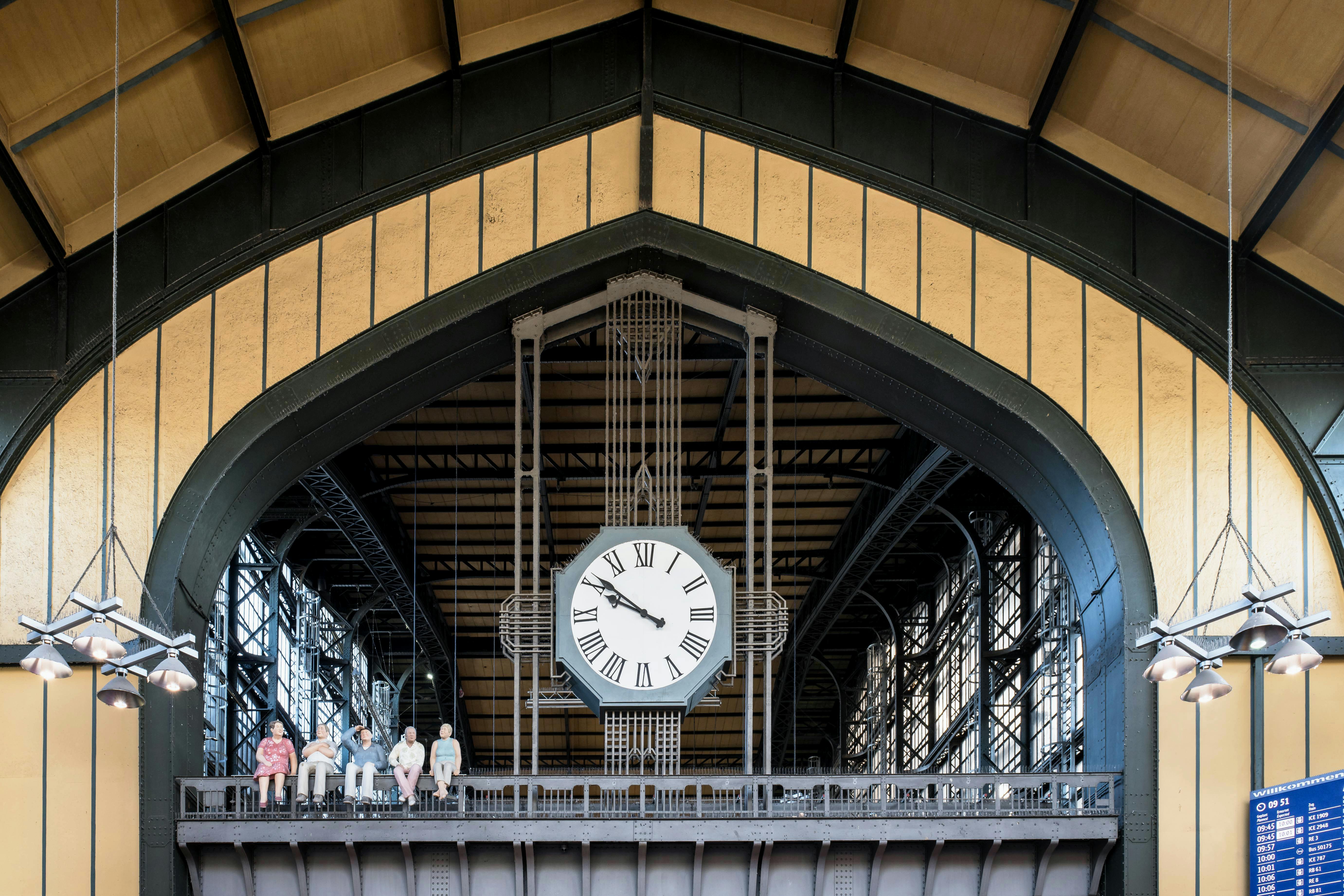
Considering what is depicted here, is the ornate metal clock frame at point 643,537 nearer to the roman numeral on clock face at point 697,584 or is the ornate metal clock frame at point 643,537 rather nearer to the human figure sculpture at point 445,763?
the roman numeral on clock face at point 697,584

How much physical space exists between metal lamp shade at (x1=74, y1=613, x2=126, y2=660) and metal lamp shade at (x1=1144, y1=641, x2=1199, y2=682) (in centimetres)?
1062

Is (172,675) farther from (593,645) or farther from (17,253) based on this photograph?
(17,253)

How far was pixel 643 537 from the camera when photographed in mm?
22172

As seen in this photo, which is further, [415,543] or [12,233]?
[415,543]

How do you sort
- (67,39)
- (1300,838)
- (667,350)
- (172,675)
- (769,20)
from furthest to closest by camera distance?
(667,350)
(769,20)
(67,39)
(1300,838)
(172,675)

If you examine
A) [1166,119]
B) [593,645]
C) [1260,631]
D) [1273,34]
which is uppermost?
[1273,34]

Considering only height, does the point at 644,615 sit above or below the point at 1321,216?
below

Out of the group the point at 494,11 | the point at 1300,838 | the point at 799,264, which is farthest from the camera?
the point at 494,11

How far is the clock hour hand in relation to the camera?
21859 millimetres

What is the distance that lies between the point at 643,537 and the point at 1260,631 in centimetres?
838

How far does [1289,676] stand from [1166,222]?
629 centimetres

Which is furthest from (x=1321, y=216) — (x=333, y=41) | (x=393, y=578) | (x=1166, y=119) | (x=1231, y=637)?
(x=393, y=578)

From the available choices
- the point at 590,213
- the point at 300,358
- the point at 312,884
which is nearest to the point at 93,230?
the point at 300,358

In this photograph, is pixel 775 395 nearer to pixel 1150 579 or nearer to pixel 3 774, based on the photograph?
pixel 1150 579
